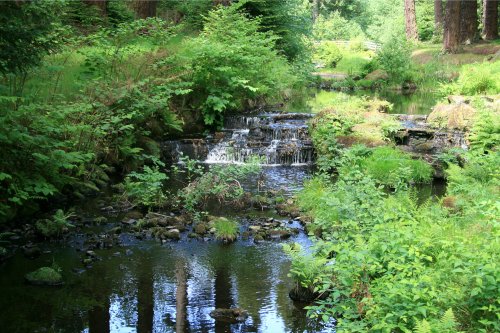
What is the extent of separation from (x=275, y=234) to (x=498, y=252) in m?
4.66

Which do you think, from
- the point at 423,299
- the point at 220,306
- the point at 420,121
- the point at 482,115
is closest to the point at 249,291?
the point at 220,306

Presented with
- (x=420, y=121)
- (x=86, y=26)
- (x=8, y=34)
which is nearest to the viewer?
(x=8, y=34)

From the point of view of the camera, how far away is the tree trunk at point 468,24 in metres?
28.7

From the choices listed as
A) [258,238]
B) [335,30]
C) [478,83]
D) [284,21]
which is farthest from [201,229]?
[335,30]

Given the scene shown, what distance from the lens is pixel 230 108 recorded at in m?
17.0

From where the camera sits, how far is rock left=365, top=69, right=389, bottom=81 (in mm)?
28406

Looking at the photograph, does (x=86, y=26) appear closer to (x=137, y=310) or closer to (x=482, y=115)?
(x=482, y=115)

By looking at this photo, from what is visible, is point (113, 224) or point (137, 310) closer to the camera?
point (137, 310)

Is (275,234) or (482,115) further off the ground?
(482,115)

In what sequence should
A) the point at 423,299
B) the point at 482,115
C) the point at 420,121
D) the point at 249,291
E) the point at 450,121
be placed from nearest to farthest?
1. the point at 423,299
2. the point at 249,291
3. the point at 482,115
4. the point at 450,121
5. the point at 420,121

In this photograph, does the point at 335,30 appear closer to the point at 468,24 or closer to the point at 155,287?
the point at 468,24

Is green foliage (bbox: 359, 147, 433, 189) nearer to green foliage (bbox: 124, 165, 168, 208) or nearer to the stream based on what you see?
the stream

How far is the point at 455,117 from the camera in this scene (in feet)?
48.4

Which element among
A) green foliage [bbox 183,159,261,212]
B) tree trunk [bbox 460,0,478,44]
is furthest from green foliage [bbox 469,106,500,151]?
tree trunk [bbox 460,0,478,44]
